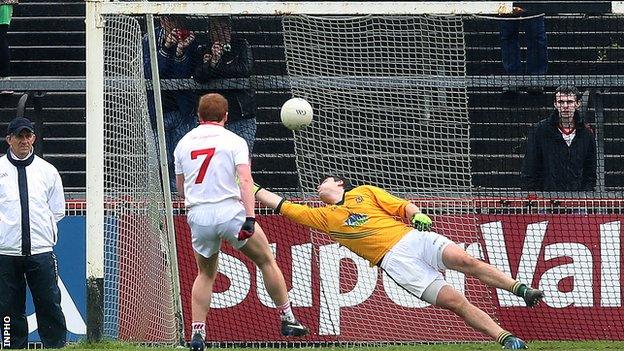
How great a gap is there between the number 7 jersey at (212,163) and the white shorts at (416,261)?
7.38 feet

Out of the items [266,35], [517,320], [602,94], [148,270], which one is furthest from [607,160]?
[148,270]

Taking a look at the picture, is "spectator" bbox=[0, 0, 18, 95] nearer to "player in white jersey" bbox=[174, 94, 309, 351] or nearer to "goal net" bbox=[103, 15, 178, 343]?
"goal net" bbox=[103, 15, 178, 343]

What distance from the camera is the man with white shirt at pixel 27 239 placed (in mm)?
11906

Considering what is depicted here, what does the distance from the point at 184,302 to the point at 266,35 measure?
10.1ft

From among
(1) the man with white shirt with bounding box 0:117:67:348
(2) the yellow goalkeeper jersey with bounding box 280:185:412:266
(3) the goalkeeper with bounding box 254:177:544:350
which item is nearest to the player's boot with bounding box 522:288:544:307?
(3) the goalkeeper with bounding box 254:177:544:350

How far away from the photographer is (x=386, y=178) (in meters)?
13.4

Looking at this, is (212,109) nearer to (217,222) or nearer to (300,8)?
(217,222)

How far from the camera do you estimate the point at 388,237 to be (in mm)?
11914

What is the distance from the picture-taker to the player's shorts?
393 inches

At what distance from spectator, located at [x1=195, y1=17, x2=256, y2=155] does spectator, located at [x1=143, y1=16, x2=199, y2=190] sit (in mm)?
203

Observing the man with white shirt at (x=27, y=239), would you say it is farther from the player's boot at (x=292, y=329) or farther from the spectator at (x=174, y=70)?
the player's boot at (x=292, y=329)

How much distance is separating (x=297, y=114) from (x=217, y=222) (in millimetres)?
2141

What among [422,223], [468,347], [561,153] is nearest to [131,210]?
[422,223]

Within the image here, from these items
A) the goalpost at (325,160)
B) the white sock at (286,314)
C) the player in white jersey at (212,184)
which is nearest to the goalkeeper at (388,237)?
the goalpost at (325,160)
